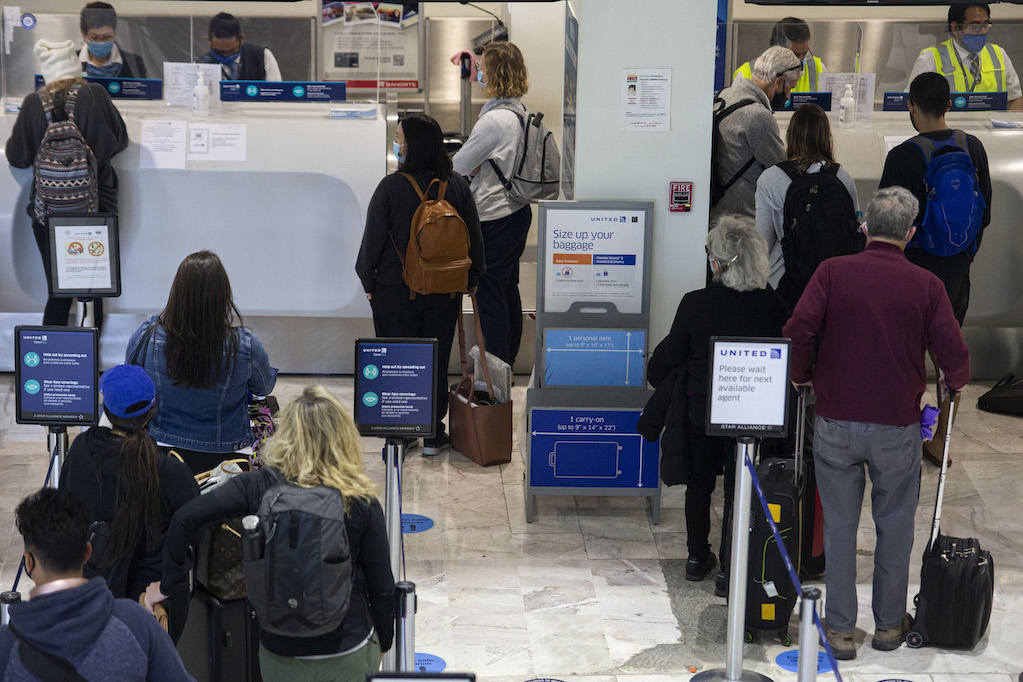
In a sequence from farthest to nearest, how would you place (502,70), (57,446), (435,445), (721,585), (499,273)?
1. (499,273)
2. (502,70)
3. (435,445)
4. (721,585)
5. (57,446)

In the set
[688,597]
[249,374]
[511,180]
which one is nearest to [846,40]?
[511,180]

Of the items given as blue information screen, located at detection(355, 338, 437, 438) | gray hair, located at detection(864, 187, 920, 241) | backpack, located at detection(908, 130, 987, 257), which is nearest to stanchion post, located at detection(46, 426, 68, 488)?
blue information screen, located at detection(355, 338, 437, 438)

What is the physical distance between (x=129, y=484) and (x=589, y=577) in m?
2.12

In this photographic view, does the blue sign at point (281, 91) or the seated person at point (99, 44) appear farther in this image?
the seated person at point (99, 44)

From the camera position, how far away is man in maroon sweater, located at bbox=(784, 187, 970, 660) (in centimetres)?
413

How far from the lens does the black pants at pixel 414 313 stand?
597cm

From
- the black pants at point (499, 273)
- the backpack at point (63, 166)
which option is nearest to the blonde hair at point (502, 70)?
the black pants at point (499, 273)

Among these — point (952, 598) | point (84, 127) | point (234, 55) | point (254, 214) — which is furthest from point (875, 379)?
point (234, 55)

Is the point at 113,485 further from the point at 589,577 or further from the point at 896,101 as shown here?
the point at 896,101

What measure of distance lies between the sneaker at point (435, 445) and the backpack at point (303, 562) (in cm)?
326

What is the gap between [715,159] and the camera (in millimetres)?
6023

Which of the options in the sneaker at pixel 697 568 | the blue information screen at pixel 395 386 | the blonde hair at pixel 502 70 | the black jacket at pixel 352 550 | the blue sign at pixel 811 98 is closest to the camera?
the black jacket at pixel 352 550

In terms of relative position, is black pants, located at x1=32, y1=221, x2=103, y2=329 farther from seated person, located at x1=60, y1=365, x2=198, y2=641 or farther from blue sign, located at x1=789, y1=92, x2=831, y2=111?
blue sign, located at x1=789, y1=92, x2=831, y2=111

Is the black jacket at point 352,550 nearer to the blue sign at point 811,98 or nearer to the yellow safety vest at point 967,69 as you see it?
the blue sign at point 811,98
